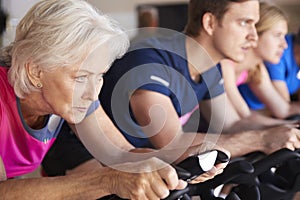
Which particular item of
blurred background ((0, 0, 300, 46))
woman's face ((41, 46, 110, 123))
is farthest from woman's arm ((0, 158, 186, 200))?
blurred background ((0, 0, 300, 46))

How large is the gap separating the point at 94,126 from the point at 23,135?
0.54ft

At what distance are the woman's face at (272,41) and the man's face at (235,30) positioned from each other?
0.48 metres

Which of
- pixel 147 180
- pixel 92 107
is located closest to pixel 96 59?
pixel 92 107

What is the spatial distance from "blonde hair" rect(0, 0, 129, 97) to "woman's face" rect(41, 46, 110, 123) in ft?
0.06

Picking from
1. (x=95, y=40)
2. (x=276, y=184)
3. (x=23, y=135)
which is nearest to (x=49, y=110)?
(x=23, y=135)

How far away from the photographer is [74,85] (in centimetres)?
104

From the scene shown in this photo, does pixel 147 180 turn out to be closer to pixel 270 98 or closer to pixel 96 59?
pixel 96 59

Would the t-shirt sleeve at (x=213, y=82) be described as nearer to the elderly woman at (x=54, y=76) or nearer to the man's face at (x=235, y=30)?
the man's face at (x=235, y=30)

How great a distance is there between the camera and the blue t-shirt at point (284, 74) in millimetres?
2248

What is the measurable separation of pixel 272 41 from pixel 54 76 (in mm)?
1203

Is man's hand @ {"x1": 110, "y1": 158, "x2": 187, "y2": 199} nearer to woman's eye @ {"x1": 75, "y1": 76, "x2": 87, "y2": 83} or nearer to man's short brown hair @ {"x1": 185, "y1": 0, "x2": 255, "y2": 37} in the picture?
woman's eye @ {"x1": 75, "y1": 76, "x2": 87, "y2": 83}

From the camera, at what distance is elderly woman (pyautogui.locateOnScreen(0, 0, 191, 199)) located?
897 mm

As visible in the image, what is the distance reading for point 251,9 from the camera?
152 cm

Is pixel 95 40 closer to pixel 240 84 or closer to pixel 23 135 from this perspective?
pixel 23 135
